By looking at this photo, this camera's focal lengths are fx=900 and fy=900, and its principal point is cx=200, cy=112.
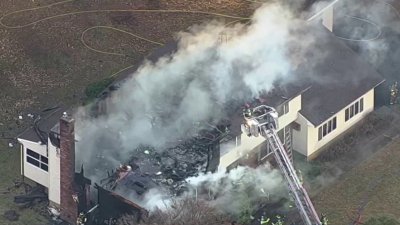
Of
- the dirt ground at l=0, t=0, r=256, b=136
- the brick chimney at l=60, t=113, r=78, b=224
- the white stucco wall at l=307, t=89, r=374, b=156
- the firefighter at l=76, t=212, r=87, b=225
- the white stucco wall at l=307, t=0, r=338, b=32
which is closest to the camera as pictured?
the brick chimney at l=60, t=113, r=78, b=224

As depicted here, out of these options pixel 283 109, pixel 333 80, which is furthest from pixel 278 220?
pixel 333 80

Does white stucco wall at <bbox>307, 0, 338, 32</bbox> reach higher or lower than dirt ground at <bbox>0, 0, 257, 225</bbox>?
higher

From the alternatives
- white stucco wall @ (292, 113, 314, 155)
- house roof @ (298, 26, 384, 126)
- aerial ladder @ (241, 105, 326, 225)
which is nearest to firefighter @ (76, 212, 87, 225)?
aerial ladder @ (241, 105, 326, 225)

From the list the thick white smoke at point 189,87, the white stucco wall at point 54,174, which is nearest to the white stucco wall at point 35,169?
the white stucco wall at point 54,174

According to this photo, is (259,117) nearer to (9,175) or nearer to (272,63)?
(272,63)

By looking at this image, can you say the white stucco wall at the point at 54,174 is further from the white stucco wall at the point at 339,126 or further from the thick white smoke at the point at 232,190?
the white stucco wall at the point at 339,126

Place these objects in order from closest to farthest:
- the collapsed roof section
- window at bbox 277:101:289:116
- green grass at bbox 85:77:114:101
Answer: the collapsed roof section
window at bbox 277:101:289:116
green grass at bbox 85:77:114:101

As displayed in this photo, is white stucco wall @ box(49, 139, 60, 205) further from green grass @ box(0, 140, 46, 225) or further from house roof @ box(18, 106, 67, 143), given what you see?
house roof @ box(18, 106, 67, 143)

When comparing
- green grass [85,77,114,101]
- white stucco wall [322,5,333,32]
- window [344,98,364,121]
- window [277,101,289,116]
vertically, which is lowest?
window [344,98,364,121]

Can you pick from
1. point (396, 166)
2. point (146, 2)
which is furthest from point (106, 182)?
point (146, 2)
